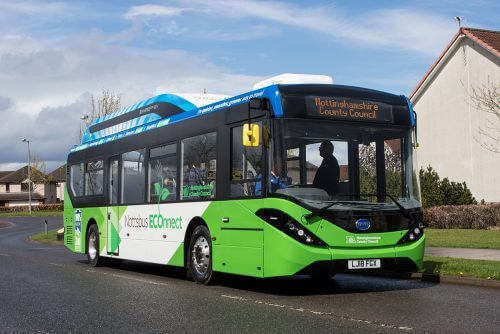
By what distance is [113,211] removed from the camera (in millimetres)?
16656

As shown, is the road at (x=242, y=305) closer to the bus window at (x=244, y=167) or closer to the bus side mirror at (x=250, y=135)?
the bus window at (x=244, y=167)

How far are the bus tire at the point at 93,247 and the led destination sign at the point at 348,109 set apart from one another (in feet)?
28.3

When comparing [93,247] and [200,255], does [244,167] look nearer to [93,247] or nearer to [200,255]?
[200,255]

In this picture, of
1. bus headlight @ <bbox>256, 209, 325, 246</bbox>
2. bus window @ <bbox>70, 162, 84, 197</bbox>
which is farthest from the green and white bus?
bus window @ <bbox>70, 162, 84, 197</bbox>

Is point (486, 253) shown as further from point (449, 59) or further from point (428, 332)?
point (449, 59)

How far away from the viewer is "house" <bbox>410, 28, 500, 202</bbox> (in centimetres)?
3622

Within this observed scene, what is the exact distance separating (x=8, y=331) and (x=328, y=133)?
5.33 m

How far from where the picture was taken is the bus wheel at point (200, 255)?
1244cm

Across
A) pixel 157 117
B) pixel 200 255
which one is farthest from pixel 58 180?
pixel 200 255

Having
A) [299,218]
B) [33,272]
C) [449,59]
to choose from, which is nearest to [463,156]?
[449,59]

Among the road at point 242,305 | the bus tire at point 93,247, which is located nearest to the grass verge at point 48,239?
the bus tire at point 93,247

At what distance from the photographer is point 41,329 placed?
8.17 metres

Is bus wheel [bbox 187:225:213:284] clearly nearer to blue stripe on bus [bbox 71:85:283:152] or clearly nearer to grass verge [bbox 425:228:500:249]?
blue stripe on bus [bbox 71:85:283:152]

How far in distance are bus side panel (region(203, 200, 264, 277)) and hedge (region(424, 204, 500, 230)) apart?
18.2m
